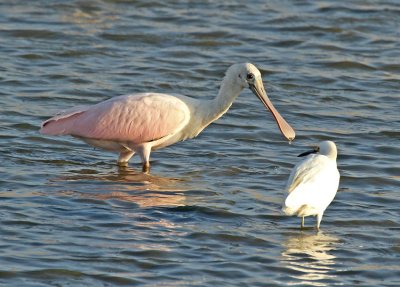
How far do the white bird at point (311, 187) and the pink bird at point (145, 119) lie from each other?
5.84ft

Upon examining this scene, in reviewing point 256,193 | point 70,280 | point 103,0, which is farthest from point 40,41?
point 70,280

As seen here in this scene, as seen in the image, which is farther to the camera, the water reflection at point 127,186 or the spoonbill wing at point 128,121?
the spoonbill wing at point 128,121

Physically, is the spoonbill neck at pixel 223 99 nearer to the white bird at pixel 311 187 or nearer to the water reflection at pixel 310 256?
the white bird at pixel 311 187

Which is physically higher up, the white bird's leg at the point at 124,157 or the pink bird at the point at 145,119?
the pink bird at the point at 145,119

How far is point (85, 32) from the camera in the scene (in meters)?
15.7

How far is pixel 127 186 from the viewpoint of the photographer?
1007 cm

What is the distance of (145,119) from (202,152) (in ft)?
3.43

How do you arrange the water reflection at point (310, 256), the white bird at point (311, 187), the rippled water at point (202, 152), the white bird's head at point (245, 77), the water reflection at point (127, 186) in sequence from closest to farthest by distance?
the water reflection at point (310, 256) → the rippled water at point (202, 152) → the white bird at point (311, 187) → the water reflection at point (127, 186) → the white bird's head at point (245, 77)

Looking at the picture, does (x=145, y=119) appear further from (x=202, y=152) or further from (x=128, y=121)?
(x=202, y=152)

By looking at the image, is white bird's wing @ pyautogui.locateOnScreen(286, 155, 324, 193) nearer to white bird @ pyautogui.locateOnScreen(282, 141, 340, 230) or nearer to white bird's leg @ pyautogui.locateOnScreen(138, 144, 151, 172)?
white bird @ pyautogui.locateOnScreen(282, 141, 340, 230)

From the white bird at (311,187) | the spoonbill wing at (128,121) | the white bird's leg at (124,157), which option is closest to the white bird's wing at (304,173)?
the white bird at (311,187)

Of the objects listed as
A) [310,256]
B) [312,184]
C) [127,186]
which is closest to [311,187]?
[312,184]

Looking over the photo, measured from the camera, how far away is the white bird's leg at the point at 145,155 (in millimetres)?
10523

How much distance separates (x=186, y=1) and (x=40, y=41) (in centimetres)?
280
